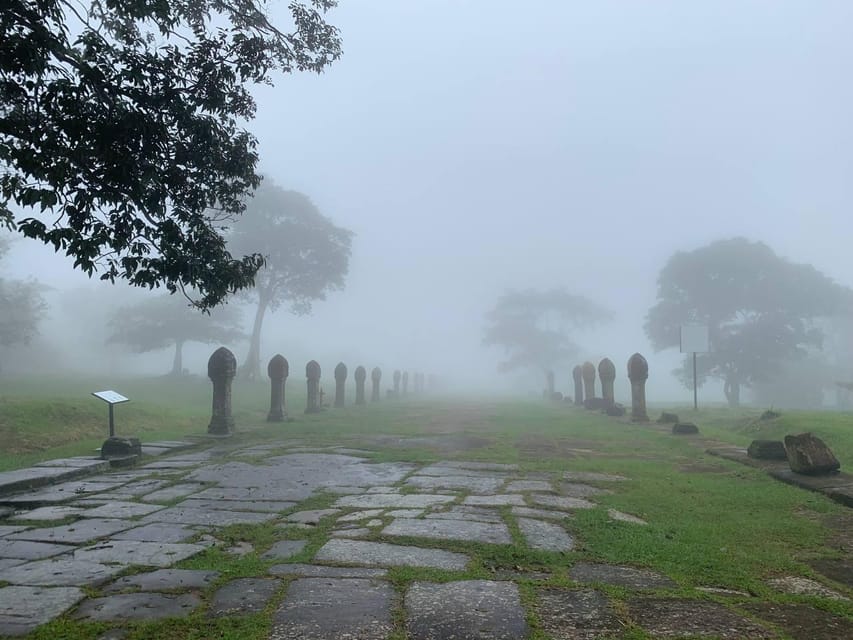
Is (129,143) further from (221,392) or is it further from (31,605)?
(221,392)

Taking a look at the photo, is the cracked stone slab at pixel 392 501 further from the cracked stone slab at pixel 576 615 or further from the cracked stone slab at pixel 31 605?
the cracked stone slab at pixel 31 605

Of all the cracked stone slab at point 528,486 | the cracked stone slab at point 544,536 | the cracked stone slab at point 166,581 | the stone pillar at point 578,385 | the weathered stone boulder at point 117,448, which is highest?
the stone pillar at point 578,385

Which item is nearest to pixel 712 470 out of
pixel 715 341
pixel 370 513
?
pixel 370 513

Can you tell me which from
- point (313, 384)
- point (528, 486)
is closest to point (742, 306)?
point (313, 384)

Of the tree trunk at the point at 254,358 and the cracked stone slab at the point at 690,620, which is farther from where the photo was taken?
the tree trunk at the point at 254,358

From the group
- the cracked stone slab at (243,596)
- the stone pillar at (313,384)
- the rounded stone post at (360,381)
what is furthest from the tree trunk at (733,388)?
the cracked stone slab at (243,596)

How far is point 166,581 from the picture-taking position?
3.65 m

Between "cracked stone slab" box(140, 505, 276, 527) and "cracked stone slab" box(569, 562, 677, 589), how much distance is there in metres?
2.88

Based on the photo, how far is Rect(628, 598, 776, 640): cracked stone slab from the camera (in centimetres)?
283

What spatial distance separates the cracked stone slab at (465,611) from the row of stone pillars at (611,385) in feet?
47.6

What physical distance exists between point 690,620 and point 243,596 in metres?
2.45

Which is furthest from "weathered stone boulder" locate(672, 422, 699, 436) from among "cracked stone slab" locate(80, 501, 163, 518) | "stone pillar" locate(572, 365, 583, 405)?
"stone pillar" locate(572, 365, 583, 405)

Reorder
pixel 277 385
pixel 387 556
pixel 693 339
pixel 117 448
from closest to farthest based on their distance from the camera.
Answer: pixel 387 556 < pixel 117 448 < pixel 277 385 < pixel 693 339

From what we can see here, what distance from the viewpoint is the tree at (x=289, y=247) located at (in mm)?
37594
